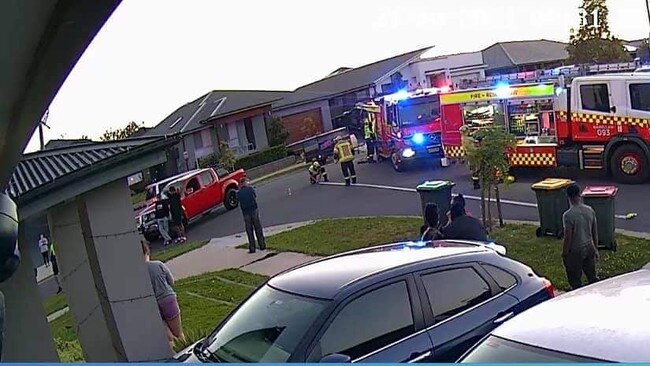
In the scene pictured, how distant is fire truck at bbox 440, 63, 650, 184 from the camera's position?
10.4 m

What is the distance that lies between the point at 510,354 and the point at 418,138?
10.8 m

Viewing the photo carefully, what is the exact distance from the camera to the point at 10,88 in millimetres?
3441

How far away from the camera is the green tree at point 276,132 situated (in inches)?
365

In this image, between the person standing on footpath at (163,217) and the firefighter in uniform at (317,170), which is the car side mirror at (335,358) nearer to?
the person standing on footpath at (163,217)

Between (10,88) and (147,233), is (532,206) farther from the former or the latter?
(10,88)

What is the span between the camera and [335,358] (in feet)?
9.82

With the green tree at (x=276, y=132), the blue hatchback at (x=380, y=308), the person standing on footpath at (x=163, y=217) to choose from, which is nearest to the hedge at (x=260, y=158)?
the green tree at (x=276, y=132)

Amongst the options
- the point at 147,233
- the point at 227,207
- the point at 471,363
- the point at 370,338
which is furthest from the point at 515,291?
the point at 227,207

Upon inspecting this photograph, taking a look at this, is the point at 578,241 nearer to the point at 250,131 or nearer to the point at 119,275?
the point at 119,275

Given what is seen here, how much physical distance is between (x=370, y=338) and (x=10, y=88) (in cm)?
202

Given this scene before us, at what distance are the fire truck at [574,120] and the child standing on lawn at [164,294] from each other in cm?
600

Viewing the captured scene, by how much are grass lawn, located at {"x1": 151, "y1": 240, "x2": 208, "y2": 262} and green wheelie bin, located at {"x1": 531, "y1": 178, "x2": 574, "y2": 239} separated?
15.0 ft

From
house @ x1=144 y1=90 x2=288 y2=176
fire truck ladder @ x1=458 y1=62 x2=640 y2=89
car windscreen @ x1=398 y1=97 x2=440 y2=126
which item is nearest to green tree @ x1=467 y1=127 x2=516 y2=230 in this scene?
house @ x1=144 y1=90 x2=288 y2=176

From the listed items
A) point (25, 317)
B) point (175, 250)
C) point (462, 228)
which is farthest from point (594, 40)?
point (25, 317)
